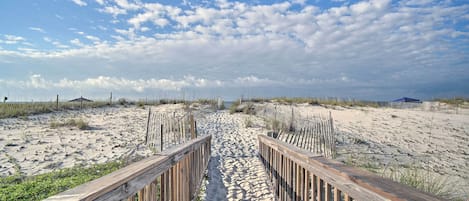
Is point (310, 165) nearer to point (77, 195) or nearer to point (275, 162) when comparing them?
point (77, 195)

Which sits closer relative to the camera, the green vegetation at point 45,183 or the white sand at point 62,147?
the green vegetation at point 45,183

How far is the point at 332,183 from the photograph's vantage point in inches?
79.6

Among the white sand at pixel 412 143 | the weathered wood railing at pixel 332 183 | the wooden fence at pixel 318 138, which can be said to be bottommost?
the white sand at pixel 412 143

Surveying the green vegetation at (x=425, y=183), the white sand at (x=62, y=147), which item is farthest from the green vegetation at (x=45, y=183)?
the green vegetation at (x=425, y=183)

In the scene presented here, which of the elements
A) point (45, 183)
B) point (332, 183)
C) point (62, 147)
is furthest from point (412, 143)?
point (62, 147)

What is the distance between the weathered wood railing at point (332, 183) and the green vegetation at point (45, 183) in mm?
3477

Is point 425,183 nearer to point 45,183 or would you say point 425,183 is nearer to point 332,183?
point 332,183

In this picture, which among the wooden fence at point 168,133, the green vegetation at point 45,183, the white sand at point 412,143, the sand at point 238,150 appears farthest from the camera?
the wooden fence at point 168,133

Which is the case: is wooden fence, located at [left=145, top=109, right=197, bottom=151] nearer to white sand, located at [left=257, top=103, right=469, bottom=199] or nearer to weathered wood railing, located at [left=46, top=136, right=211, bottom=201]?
white sand, located at [left=257, top=103, right=469, bottom=199]

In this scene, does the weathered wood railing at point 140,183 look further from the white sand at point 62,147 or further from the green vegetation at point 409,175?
→ the white sand at point 62,147

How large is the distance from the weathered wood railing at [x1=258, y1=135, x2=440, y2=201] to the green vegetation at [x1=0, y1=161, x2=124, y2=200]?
11.4 ft

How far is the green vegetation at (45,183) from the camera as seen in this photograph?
4199 millimetres

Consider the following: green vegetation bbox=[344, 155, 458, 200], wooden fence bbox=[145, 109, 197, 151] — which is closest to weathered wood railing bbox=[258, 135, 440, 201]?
green vegetation bbox=[344, 155, 458, 200]

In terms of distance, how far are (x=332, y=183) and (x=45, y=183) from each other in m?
4.91
